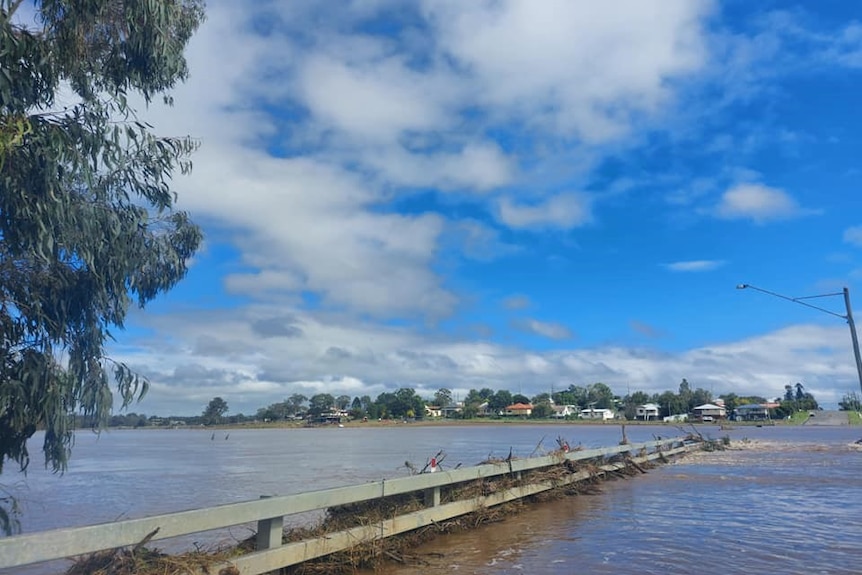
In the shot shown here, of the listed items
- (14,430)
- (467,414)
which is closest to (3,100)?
(14,430)

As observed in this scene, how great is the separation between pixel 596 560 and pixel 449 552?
1860mm

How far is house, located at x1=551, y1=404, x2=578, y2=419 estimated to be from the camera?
546ft

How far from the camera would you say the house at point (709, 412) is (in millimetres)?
147125

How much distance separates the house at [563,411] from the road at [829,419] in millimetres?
56785

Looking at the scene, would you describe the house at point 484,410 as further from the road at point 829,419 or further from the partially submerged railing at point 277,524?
the partially submerged railing at point 277,524

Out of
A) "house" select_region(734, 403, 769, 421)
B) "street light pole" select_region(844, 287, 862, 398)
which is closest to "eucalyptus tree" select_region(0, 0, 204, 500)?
"street light pole" select_region(844, 287, 862, 398)

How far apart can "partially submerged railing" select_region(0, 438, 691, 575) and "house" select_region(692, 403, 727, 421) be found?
486ft

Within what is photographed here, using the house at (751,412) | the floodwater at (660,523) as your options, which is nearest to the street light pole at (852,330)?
the floodwater at (660,523)

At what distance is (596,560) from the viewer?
793cm

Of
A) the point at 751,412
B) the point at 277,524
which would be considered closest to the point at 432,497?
the point at 277,524

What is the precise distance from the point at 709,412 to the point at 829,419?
2950cm

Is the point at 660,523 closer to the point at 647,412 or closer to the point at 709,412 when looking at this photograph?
the point at 709,412

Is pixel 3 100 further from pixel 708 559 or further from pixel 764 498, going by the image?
pixel 764 498

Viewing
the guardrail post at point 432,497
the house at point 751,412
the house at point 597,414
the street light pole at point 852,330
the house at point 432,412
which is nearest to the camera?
the guardrail post at point 432,497
